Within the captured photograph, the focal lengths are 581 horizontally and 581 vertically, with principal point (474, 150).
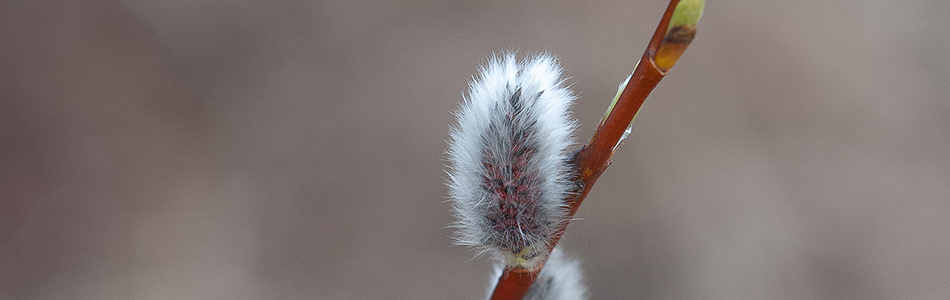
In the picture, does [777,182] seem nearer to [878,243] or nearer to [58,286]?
[878,243]

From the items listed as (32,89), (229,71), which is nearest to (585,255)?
(229,71)

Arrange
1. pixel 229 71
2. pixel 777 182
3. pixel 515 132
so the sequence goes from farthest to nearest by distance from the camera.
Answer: pixel 777 182 → pixel 229 71 → pixel 515 132

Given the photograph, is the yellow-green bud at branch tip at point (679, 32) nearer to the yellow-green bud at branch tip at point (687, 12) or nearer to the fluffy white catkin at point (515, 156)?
the yellow-green bud at branch tip at point (687, 12)

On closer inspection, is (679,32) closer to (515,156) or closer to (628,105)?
(628,105)

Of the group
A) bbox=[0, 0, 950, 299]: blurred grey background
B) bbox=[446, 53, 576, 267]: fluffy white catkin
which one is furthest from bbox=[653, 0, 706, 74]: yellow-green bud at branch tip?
bbox=[0, 0, 950, 299]: blurred grey background

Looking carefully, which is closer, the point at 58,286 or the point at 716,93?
the point at 58,286

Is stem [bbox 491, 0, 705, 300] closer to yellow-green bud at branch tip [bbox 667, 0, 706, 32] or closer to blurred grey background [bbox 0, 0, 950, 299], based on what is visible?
yellow-green bud at branch tip [bbox 667, 0, 706, 32]

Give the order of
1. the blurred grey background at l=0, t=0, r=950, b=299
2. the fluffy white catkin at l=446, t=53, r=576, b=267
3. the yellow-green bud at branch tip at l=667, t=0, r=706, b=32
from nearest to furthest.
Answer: the yellow-green bud at branch tip at l=667, t=0, r=706, b=32, the fluffy white catkin at l=446, t=53, r=576, b=267, the blurred grey background at l=0, t=0, r=950, b=299
